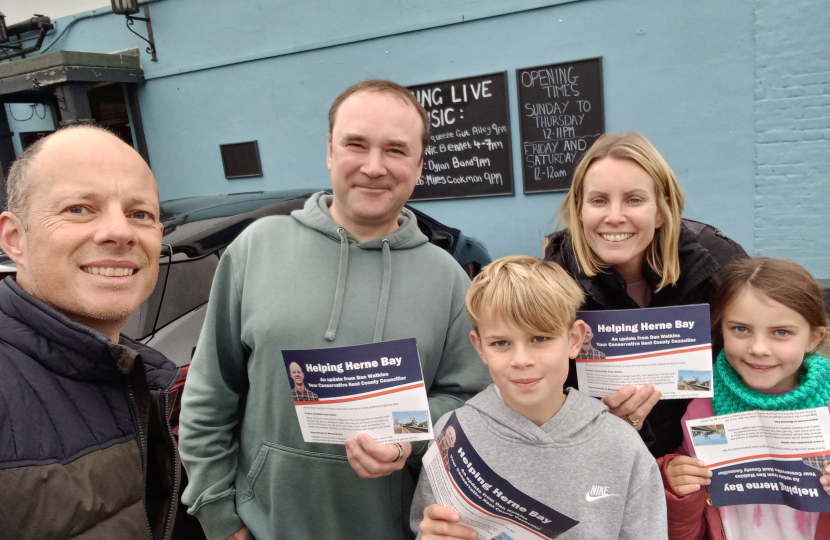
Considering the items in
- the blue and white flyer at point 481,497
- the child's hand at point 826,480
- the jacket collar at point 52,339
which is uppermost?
the jacket collar at point 52,339

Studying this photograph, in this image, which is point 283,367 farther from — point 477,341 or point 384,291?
point 477,341

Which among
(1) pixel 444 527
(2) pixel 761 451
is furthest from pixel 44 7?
(2) pixel 761 451

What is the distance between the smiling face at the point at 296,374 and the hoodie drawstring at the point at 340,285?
133 mm

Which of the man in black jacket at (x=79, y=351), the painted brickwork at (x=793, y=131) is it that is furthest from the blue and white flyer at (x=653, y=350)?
the painted brickwork at (x=793, y=131)

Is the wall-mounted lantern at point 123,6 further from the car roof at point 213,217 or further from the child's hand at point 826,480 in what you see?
the child's hand at point 826,480

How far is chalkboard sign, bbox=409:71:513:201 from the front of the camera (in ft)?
17.9

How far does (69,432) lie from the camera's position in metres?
1.03

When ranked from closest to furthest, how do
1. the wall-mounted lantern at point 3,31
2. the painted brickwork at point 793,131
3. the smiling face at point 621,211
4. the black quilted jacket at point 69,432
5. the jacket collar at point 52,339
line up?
the black quilted jacket at point 69,432 → the jacket collar at point 52,339 → the smiling face at point 621,211 → the painted brickwork at point 793,131 → the wall-mounted lantern at point 3,31

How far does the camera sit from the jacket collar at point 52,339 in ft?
3.40

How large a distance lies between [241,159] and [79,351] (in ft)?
21.0

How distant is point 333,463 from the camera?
1.53m

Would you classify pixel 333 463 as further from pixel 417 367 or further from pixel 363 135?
pixel 363 135

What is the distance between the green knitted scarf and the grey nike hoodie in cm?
41

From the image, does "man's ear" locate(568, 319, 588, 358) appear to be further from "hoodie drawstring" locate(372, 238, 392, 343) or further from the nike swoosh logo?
"hoodie drawstring" locate(372, 238, 392, 343)
